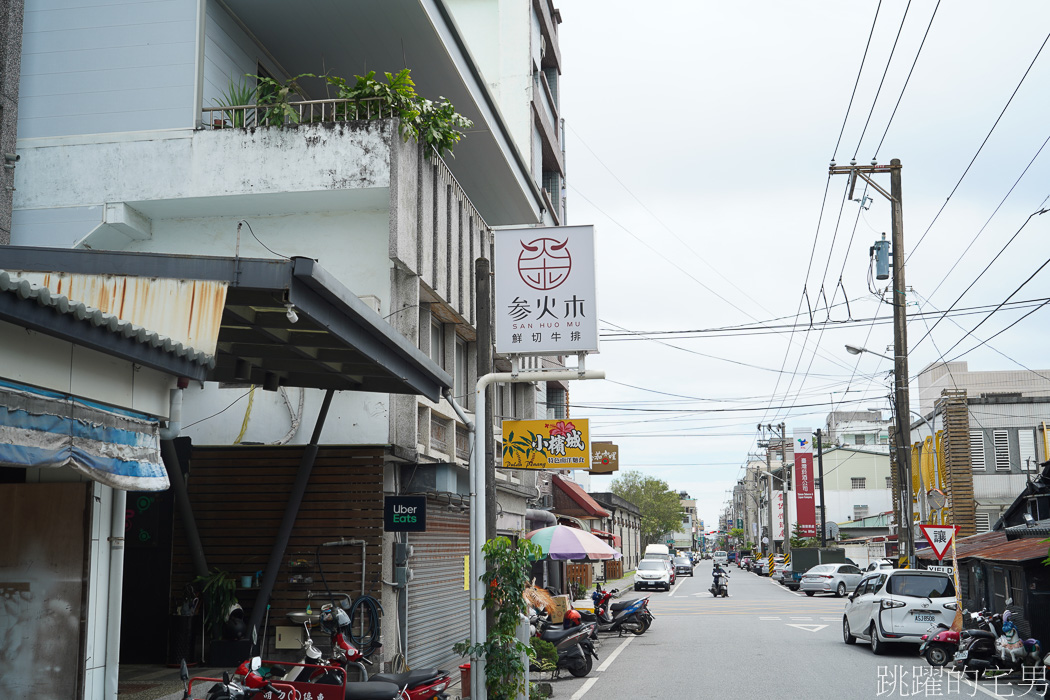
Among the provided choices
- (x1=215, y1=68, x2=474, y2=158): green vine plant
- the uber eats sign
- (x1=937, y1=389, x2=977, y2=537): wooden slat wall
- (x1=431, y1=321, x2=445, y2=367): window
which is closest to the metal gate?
the uber eats sign

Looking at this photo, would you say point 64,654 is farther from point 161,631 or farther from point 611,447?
point 611,447

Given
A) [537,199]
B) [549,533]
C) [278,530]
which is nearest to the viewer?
[278,530]

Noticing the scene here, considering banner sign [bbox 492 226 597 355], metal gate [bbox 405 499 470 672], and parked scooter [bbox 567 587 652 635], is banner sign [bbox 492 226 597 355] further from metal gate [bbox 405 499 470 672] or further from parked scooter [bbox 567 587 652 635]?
parked scooter [bbox 567 587 652 635]

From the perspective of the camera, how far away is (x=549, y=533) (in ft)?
71.4

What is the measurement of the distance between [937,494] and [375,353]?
16.3m

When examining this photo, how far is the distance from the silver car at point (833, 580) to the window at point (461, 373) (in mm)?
27752

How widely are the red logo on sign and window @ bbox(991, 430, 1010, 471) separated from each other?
36.7 metres

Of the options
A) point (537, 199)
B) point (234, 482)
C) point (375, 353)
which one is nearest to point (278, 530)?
point (234, 482)

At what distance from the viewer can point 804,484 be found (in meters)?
64.6

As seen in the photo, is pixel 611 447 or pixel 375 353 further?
pixel 611 447

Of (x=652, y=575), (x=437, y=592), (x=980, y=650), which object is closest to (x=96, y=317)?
(x=437, y=592)

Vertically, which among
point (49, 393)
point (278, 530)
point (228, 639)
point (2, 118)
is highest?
point (2, 118)

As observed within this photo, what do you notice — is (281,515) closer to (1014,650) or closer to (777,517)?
(1014,650)

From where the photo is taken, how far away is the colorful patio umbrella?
2114 centimetres
